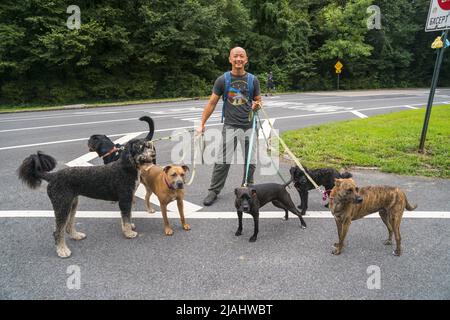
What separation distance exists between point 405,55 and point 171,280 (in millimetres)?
46004

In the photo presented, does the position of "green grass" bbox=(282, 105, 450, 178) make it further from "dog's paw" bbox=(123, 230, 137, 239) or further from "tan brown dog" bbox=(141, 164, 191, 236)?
"dog's paw" bbox=(123, 230, 137, 239)

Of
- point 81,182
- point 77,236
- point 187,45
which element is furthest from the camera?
point 187,45

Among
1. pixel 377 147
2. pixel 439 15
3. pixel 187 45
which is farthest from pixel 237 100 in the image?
pixel 187 45

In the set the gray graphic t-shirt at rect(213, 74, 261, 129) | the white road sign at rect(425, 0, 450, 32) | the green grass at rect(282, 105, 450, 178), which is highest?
the white road sign at rect(425, 0, 450, 32)

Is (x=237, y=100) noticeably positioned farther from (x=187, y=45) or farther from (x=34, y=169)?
(x=187, y=45)

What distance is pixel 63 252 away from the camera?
3.76 m

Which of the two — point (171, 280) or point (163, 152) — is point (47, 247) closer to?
point (171, 280)

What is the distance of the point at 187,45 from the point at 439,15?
73.5 feet

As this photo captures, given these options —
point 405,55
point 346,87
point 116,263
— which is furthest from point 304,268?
point 405,55

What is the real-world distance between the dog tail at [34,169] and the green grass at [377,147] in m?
5.22

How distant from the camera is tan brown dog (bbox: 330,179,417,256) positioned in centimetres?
369

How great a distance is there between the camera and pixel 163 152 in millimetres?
8516

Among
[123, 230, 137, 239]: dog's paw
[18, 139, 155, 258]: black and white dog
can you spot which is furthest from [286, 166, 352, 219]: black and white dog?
[123, 230, 137, 239]: dog's paw

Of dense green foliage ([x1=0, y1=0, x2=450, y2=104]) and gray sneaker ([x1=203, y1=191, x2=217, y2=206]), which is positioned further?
dense green foliage ([x1=0, y1=0, x2=450, y2=104])
